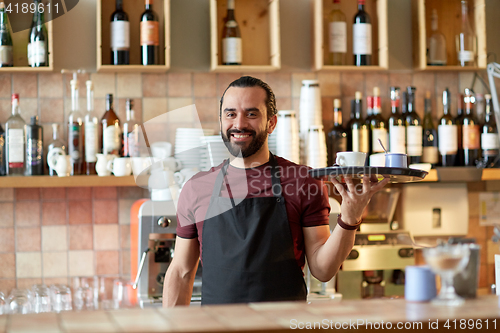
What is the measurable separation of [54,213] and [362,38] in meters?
1.64

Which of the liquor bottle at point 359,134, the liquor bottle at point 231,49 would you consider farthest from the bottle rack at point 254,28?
the liquor bottle at point 359,134

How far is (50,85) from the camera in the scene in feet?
8.01

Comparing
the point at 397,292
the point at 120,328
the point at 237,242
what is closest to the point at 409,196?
the point at 397,292

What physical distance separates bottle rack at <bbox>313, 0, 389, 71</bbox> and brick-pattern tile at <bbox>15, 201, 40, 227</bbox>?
1475 millimetres

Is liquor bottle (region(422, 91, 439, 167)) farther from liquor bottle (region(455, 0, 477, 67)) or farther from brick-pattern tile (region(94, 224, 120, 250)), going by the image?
brick-pattern tile (region(94, 224, 120, 250))

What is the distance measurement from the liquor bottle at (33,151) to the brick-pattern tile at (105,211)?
317 millimetres

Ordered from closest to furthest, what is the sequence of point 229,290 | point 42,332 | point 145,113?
point 42,332, point 229,290, point 145,113

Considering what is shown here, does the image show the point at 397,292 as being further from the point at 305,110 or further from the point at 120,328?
the point at 120,328

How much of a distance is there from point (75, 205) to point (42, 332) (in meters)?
1.67

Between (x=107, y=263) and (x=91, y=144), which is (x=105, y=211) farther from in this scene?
(x=91, y=144)

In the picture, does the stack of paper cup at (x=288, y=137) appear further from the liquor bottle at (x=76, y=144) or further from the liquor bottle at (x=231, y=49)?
the liquor bottle at (x=76, y=144)

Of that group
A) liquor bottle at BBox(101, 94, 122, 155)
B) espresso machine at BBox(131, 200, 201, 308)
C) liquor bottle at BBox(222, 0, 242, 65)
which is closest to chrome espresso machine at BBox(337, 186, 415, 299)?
espresso machine at BBox(131, 200, 201, 308)

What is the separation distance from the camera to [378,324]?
90 cm

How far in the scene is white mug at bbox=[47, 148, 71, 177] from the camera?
2174 millimetres
